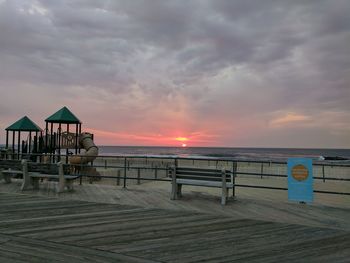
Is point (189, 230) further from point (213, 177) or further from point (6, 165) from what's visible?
point (6, 165)

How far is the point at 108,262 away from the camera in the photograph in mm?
4016

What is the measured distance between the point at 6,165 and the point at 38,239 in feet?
21.4

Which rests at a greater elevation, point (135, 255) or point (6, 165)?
point (6, 165)

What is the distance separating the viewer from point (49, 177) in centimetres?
940

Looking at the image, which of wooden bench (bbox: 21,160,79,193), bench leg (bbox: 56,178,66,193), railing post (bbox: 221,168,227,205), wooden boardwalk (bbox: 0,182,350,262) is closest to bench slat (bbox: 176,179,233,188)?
railing post (bbox: 221,168,227,205)

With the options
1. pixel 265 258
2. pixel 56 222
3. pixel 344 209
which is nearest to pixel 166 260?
pixel 265 258

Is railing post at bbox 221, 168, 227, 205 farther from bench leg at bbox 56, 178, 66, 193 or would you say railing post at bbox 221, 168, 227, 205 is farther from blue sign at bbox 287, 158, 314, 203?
bench leg at bbox 56, 178, 66, 193

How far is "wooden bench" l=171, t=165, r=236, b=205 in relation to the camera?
25.1ft

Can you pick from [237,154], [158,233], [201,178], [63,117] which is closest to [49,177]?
[201,178]

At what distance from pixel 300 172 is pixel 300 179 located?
149 mm

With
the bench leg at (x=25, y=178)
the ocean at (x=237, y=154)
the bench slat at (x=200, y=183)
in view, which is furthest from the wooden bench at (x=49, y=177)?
the ocean at (x=237, y=154)

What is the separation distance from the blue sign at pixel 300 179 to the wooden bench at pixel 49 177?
5328 millimetres

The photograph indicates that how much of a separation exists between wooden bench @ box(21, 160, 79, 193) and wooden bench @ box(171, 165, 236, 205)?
284cm

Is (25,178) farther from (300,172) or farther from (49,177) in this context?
(300,172)
